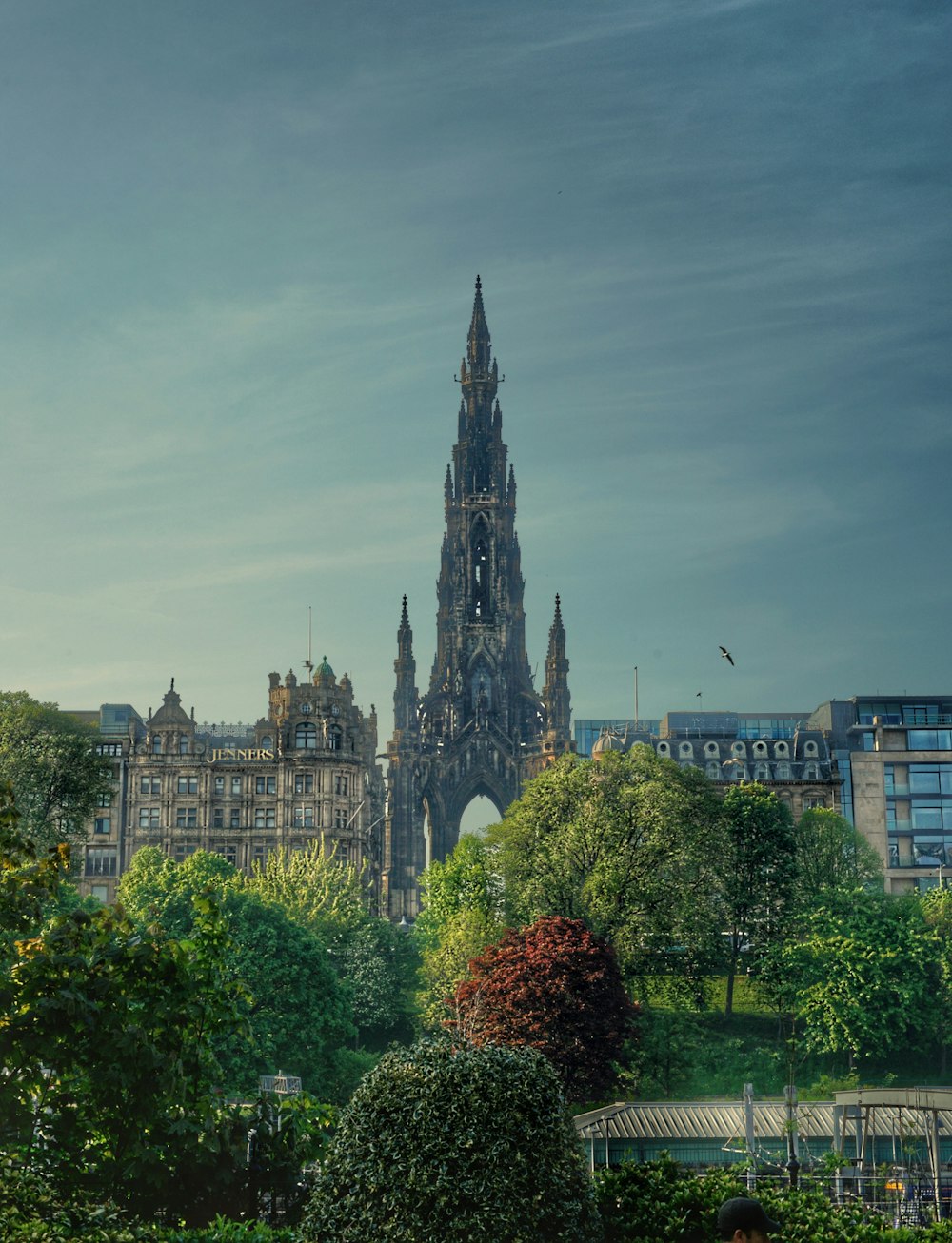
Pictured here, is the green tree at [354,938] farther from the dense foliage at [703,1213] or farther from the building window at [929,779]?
the dense foliage at [703,1213]

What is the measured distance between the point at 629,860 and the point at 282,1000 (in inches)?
801

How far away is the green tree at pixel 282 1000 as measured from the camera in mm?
80125

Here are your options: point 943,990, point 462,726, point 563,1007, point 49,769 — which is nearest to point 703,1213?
point 563,1007

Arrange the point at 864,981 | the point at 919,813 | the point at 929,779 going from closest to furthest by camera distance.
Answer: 1. the point at 864,981
2. the point at 919,813
3. the point at 929,779

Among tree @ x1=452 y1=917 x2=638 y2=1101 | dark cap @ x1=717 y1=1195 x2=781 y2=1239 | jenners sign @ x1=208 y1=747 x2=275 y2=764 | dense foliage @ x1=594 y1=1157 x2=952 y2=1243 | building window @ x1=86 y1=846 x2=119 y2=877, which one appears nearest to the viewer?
dark cap @ x1=717 y1=1195 x2=781 y2=1239

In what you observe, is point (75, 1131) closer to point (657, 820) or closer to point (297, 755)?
point (657, 820)

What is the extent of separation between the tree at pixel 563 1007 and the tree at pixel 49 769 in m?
40.6

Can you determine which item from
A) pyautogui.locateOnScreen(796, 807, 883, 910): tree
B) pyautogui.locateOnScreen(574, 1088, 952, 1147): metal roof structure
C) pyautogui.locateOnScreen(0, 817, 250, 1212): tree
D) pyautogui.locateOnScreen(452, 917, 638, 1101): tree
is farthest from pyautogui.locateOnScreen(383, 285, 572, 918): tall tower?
pyautogui.locateOnScreen(0, 817, 250, 1212): tree

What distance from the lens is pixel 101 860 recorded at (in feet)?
474

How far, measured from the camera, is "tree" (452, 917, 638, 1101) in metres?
71.5

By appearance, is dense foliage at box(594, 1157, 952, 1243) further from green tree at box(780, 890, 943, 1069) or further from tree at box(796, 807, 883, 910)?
tree at box(796, 807, 883, 910)

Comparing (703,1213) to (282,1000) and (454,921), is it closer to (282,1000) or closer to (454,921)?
(282,1000)

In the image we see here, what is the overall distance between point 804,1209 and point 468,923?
68.3 meters

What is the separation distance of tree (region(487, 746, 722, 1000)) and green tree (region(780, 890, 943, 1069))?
592cm
